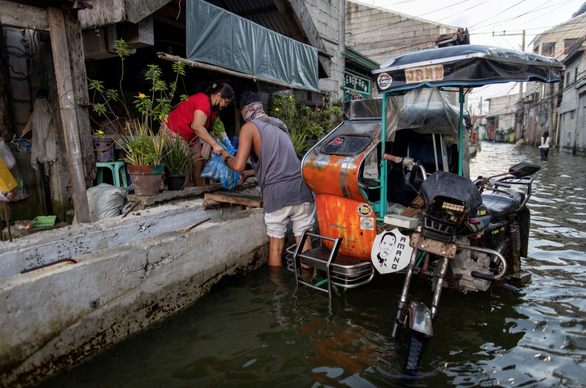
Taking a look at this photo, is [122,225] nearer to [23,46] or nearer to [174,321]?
[174,321]

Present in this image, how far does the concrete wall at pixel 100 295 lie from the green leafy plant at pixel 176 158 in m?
1.24

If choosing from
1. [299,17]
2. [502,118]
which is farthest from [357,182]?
[502,118]

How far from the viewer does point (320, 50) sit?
8664mm

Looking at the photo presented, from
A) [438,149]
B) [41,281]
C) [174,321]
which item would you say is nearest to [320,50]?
[438,149]

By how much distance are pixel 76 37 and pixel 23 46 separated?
5.40ft

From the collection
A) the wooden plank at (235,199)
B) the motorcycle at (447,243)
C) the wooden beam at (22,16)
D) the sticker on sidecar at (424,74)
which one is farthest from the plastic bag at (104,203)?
the sticker on sidecar at (424,74)

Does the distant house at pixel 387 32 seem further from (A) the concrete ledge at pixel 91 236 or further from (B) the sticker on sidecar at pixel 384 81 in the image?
(A) the concrete ledge at pixel 91 236

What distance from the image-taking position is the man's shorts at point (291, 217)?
428 cm

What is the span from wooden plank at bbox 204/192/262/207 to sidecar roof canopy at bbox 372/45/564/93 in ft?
6.85

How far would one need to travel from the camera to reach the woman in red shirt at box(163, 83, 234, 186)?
15.8ft

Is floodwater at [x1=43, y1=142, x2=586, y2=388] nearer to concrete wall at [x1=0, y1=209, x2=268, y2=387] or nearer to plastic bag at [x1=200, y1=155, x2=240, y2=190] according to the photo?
concrete wall at [x1=0, y1=209, x2=268, y2=387]

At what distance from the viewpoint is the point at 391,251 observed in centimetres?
336

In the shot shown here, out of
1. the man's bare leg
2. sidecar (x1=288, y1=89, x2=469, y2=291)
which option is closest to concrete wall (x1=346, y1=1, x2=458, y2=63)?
sidecar (x1=288, y1=89, x2=469, y2=291)

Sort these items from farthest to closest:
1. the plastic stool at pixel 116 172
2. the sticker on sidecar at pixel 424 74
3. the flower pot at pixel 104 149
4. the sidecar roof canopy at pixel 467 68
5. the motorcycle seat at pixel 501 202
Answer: the plastic stool at pixel 116 172 → the flower pot at pixel 104 149 → the motorcycle seat at pixel 501 202 → the sticker on sidecar at pixel 424 74 → the sidecar roof canopy at pixel 467 68
